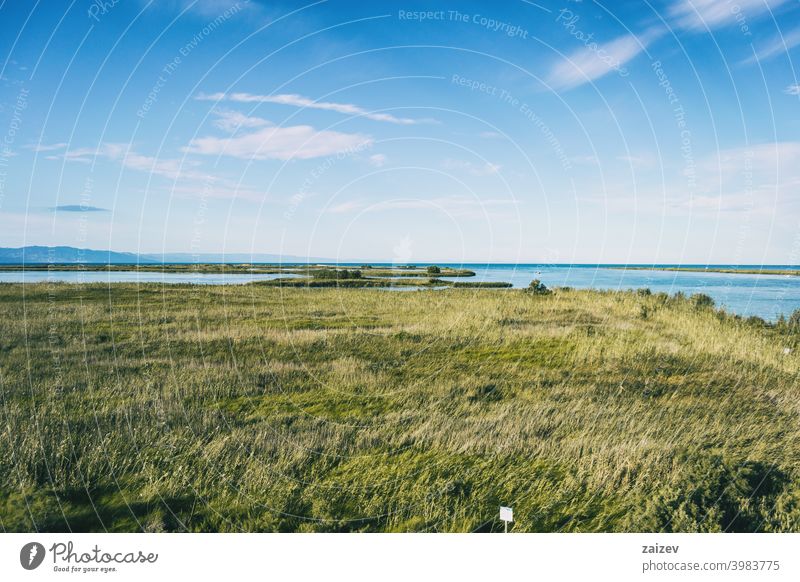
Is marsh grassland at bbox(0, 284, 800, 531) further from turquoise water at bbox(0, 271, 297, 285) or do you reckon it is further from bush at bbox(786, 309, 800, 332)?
turquoise water at bbox(0, 271, 297, 285)

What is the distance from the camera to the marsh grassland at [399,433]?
6.20 metres

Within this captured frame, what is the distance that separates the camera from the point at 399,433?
877 cm

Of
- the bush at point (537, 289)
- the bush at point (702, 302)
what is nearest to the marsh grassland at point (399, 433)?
the bush at point (702, 302)

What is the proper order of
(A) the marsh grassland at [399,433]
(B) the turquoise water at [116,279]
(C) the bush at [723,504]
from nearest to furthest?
(C) the bush at [723,504], (A) the marsh grassland at [399,433], (B) the turquoise water at [116,279]

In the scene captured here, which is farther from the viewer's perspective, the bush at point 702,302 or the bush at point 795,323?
the bush at point 702,302

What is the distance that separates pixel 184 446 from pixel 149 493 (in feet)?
5.10

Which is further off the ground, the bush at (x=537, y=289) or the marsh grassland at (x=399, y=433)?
the bush at (x=537, y=289)

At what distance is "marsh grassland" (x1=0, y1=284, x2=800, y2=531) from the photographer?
6195 millimetres

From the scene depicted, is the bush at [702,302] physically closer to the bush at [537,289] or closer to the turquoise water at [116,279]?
the bush at [537,289]

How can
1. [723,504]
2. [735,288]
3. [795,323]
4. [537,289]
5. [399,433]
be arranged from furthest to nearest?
1. [735,288]
2. [537,289]
3. [795,323]
4. [399,433]
5. [723,504]

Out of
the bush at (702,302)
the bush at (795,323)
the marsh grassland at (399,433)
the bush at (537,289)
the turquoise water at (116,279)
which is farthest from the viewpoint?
the turquoise water at (116,279)

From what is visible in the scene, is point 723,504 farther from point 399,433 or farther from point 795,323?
point 795,323

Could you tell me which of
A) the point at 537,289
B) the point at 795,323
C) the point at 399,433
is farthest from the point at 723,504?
the point at 537,289
